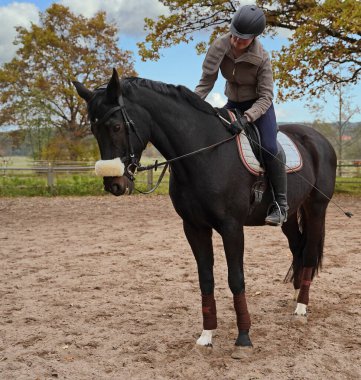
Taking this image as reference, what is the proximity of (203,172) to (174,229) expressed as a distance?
5891mm

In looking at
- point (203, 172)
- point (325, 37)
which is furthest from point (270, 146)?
point (325, 37)

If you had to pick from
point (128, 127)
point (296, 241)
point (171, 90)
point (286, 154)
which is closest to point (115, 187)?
point (128, 127)

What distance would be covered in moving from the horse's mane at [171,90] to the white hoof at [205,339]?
1819mm

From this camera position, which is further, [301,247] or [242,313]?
[301,247]

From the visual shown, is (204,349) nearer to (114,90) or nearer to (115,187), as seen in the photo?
(115,187)

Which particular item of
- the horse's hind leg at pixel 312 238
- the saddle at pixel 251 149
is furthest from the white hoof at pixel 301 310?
the saddle at pixel 251 149

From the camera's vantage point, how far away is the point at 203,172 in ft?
10.8

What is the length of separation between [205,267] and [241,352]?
28.5 inches

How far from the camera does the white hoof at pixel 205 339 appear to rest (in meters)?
3.58

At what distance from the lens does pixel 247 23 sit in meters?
3.30

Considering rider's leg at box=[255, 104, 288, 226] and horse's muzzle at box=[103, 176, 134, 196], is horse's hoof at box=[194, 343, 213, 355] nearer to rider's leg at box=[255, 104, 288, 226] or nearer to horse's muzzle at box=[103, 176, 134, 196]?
rider's leg at box=[255, 104, 288, 226]

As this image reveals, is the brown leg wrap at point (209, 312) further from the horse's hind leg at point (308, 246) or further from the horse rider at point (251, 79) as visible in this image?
the horse's hind leg at point (308, 246)

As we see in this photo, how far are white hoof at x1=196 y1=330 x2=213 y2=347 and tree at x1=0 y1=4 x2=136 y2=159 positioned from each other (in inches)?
878

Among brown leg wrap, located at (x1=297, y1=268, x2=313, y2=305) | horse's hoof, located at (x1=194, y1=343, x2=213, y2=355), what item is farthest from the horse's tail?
horse's hoof, located at (x1=194, y1=343, x2=213, y2=355)
